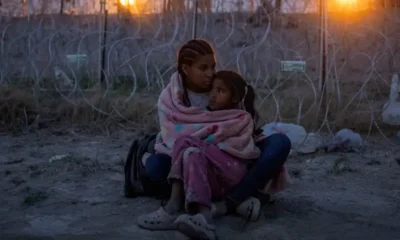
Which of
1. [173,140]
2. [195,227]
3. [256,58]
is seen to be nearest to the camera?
[195,227]

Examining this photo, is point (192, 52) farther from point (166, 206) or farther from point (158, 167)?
point (166, 206)

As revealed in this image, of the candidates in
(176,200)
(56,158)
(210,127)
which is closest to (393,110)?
(56,158)

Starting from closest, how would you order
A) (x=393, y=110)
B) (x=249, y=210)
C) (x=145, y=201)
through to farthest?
(x=249, y=210)
(x=145, y=201)
(x=393, y=110)

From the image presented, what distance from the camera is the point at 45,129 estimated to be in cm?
644

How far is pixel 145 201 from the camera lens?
11.0ft

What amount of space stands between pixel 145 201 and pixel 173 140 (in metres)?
0.51

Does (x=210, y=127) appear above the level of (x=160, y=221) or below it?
above

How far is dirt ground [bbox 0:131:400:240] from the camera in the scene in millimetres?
2865

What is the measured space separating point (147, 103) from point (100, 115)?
1.89 ft

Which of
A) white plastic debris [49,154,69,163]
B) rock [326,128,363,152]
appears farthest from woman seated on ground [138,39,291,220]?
rock [326,128,363,152]

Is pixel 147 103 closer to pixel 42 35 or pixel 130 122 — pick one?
pixel 130 122

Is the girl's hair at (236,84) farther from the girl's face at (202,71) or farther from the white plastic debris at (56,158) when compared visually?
the white plastic debris at (56,158)

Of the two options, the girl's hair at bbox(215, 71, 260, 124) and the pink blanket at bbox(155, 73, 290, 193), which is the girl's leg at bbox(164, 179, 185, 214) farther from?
the girl's hair at bbox(215, 71, 260, 124)

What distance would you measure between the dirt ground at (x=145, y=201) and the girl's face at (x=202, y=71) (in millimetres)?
711
